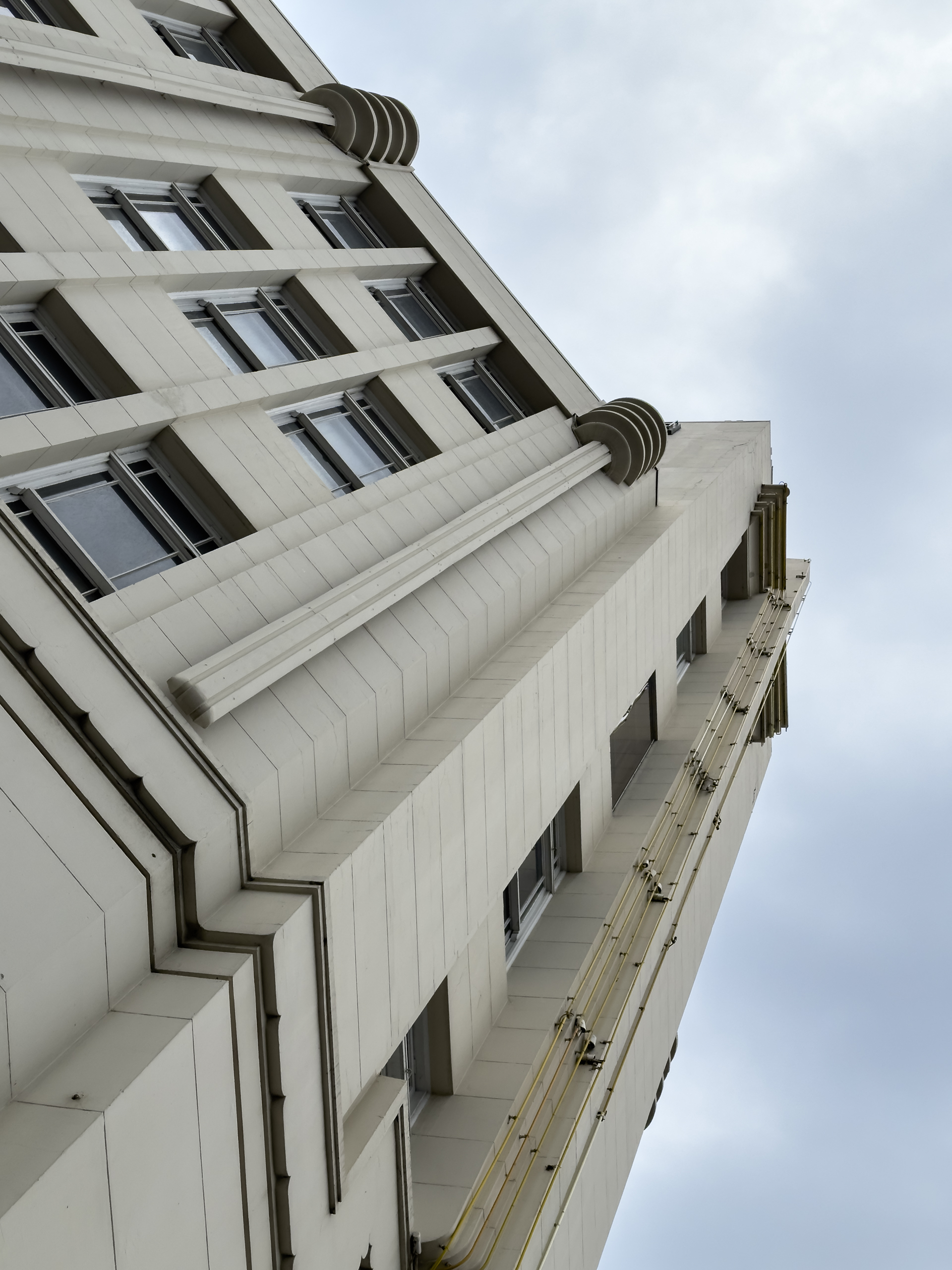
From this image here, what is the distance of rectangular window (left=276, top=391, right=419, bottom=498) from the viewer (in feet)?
60.9

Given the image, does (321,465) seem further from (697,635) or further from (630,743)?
(697,635)

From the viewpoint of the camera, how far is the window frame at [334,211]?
23.9 m

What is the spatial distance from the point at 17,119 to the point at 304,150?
8581 millimetres

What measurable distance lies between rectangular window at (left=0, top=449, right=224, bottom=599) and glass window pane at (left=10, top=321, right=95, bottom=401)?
43.7 inches

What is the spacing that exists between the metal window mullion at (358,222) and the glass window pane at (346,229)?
0.03m

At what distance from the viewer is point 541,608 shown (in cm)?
1970

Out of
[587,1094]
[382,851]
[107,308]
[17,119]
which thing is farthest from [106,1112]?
[17,119]

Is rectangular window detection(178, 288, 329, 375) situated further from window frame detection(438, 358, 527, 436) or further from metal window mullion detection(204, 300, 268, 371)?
window frame detection(438, 358, 527, 436)

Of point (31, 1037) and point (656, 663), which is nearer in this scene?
point (31, 1037)

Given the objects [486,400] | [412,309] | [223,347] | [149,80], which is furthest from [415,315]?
[149,80]

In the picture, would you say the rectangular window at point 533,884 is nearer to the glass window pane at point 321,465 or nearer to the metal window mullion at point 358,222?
the glass window pane at point 321,465

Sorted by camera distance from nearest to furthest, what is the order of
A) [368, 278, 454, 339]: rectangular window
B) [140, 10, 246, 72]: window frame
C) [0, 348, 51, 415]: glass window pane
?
[0, 348, 51, 415]: glass window pane → [140, 10, 246, 72]: window frame → [368, 278, 454, 339]: rectangular window

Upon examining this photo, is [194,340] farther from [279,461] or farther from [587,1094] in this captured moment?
[587,1094]

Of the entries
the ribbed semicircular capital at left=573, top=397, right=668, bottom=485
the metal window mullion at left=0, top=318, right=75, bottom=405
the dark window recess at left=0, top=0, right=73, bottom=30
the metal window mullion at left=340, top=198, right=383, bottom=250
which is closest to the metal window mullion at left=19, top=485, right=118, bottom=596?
the metal window mullion at left=0, top=318, right=75, bottom=405
